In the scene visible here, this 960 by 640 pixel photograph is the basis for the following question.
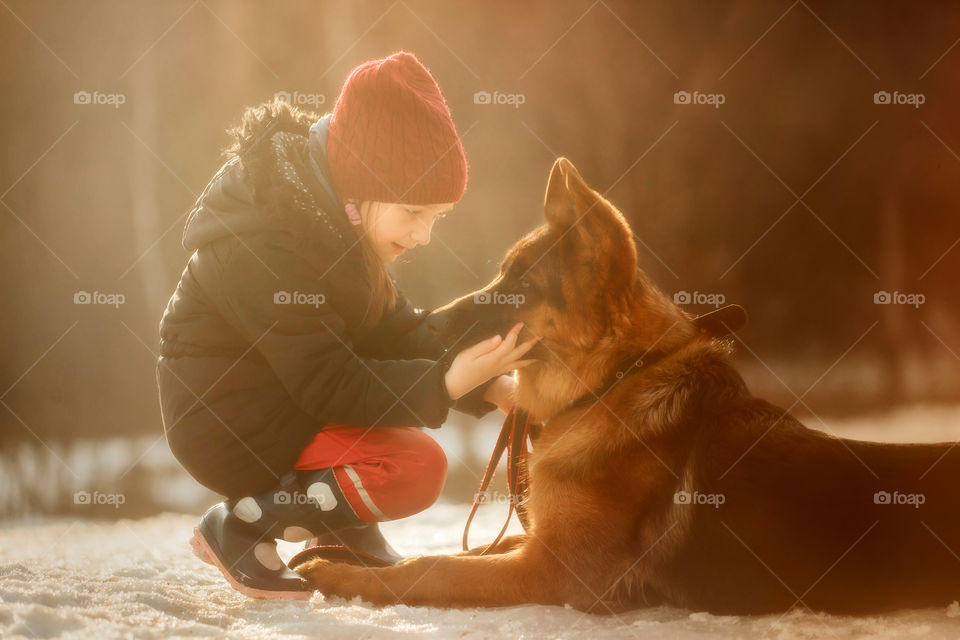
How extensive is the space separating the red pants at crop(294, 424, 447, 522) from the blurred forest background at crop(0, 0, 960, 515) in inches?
80.2

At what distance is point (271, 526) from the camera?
2.47m

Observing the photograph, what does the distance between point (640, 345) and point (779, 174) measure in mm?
4359

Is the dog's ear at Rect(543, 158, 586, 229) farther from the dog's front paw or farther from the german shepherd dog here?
the dog's front paw

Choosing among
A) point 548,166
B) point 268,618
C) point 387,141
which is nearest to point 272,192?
point 387,141

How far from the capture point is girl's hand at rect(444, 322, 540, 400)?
2.40m

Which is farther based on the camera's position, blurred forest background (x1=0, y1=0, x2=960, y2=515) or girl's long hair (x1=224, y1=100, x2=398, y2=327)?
blurred forest background (x1=0, y1=0, x2=960, y2=515)

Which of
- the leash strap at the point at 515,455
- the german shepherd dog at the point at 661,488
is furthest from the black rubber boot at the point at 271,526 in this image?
the leash strap at the point at 515,455

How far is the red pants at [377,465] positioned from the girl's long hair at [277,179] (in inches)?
16.6

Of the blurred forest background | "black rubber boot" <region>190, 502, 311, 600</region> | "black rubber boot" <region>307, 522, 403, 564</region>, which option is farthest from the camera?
the blurred forest background

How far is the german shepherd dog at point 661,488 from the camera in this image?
2146 mm

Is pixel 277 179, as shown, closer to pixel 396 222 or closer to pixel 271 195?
pixel 271 195

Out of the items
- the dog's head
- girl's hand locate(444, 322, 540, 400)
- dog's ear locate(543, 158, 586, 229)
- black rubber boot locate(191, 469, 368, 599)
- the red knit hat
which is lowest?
black rubber boot locate(191, 469, 368, 599)

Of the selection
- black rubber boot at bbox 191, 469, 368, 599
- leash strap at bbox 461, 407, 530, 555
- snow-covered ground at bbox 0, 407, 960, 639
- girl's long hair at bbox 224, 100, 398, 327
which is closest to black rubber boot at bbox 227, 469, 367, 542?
black rubber boot at bbox 191, 469, 368, 599

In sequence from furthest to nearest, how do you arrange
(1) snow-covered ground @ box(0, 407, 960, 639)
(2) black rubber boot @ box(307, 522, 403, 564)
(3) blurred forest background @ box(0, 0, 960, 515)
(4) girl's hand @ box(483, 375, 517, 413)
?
(3) blurred forest background @ box(0, 0, 960, 515), (4) girl's hand @ box(483, 375, 517, 413), (2) black rubber boot @ box(307, 522, 403, 564), (1) snow-covered ground @ box(0, 407, 960, 639)
